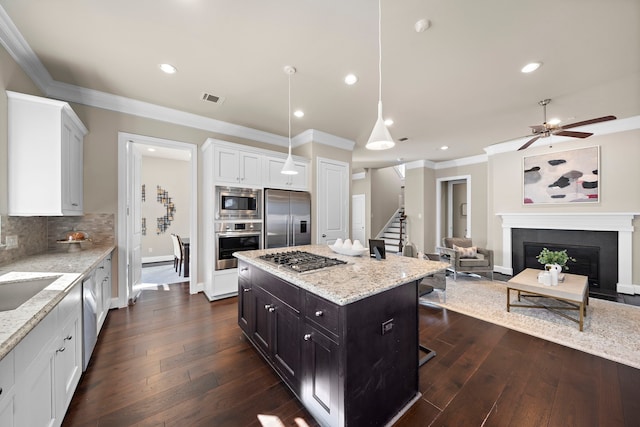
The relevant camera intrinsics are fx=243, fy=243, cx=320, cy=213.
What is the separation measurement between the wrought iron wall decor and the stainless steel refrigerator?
4.07m

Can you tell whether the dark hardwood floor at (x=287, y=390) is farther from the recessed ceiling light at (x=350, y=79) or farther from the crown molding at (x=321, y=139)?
the crown molding at (x=321, y=139)

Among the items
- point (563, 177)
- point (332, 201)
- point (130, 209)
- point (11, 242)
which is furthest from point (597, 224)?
point (11, 242)

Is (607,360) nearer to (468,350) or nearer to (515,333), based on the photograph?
(515,333)

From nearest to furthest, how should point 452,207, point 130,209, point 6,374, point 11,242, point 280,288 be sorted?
point 6,374 < point 280,288 < point 11,242 < point 130,209 < point 452,207

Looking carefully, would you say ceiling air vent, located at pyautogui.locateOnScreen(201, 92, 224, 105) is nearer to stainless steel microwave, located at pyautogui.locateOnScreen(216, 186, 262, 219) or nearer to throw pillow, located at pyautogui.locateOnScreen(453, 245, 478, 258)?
stainless steel microwave, located at pyautogui.locateOnScreen(216, 186, 262, 219)

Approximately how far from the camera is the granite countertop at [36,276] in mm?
930

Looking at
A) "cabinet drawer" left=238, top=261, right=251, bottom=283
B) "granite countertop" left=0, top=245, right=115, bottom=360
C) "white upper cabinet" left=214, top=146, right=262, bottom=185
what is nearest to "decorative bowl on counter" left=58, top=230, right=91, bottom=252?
"granite countertop" left=0, top=245, right=115, bottom=360

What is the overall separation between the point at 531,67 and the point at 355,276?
114 inches

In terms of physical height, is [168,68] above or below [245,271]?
above

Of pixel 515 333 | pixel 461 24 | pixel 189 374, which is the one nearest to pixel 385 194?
pixel 515 333

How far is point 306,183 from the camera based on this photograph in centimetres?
453

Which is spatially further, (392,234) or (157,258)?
(392,234)

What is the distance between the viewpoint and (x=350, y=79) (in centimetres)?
278

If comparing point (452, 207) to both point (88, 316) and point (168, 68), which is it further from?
point (88, 316)
